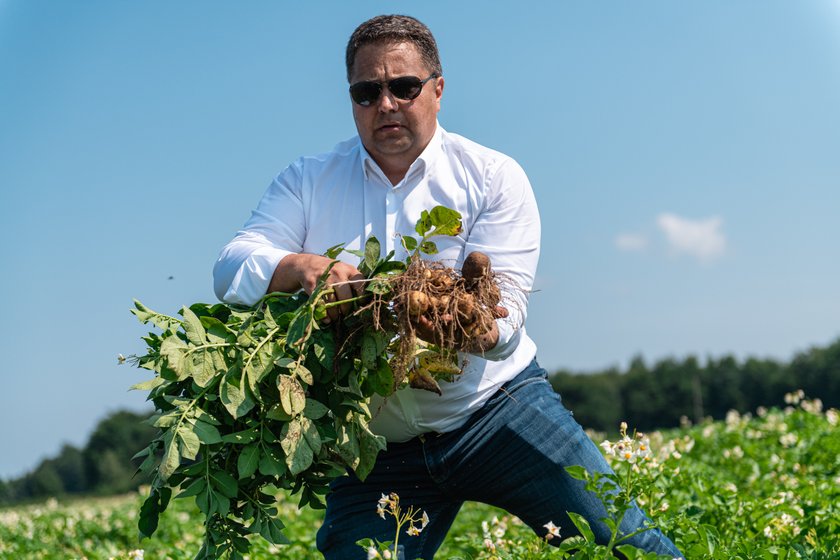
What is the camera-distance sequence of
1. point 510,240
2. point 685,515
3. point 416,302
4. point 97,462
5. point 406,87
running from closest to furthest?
1. point 416,302
2. point 510,240
3. point 406,87
4. point 685,515
5. point 97,462

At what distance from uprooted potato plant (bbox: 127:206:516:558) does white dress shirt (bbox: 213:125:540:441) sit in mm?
238

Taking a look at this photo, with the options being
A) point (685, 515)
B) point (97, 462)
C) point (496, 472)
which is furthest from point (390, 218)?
point (97, 462)

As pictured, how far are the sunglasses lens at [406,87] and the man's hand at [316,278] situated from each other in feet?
2.44

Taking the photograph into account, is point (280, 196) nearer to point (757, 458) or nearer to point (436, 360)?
point (436, 360)

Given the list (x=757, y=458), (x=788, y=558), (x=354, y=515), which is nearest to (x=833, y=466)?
(x=757, y=458)

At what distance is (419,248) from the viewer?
313 cm

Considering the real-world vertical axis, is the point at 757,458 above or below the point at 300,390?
below

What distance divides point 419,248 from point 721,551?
134 cm

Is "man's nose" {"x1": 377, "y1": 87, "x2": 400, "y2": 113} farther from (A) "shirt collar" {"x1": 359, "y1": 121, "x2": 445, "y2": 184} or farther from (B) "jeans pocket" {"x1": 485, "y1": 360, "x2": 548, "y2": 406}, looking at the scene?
(B) "jeans pocket" {"x1": 485, "y1": 360, "x2": 548, "y2": 406}

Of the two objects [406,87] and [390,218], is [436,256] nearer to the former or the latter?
[390,218]

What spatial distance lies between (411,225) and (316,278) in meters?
0.61

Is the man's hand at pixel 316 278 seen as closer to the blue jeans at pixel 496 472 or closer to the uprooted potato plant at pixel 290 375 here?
the uprooted potato plant at pixel 290 375

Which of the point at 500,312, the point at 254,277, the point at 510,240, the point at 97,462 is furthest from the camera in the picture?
the point at 97,462

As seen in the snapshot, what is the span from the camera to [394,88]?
11.7ft
